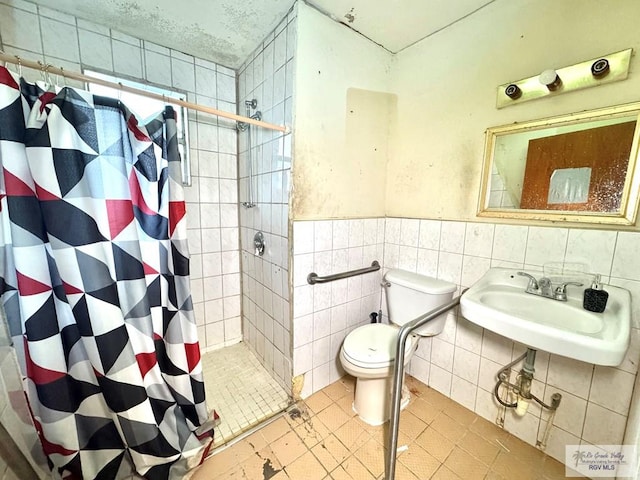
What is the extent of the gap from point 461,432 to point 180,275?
1.70 m

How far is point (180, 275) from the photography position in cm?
113

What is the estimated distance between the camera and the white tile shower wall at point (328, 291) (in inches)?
56.9

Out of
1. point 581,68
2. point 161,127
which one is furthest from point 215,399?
point 581,68

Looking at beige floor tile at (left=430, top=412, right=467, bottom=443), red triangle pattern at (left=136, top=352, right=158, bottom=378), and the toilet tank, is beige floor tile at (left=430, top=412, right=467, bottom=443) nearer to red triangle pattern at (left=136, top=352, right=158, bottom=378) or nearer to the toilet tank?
the toilet tank

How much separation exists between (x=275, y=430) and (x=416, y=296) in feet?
3.63

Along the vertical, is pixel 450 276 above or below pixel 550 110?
below

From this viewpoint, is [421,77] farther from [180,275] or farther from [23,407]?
[23,407]

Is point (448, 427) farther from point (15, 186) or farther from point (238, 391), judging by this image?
point (15, 186)

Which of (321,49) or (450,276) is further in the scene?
(450,276)

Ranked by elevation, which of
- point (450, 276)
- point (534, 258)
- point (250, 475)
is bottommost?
point (250, 475)

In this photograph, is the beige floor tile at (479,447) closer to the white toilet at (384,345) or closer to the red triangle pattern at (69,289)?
the white toilet at (384,345)

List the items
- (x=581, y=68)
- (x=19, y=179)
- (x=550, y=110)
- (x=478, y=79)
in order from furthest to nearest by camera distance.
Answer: (x=478, y=79) → (x=550, y=110) → (x=581, y=68) → (x=19, y=179)

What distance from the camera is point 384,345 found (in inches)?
54.7

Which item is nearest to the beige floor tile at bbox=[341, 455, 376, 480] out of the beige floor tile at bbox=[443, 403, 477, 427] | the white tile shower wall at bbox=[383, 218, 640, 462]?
the beige floor tile at bbox=[443, 403, 477, 427]
